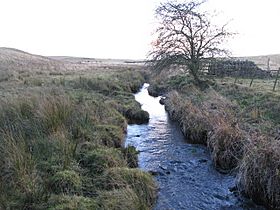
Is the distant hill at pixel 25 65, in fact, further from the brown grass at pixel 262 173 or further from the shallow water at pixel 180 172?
the brown grass at pixel 262 173

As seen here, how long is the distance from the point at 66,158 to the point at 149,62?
2179 cm

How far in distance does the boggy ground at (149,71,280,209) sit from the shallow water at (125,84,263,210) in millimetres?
456

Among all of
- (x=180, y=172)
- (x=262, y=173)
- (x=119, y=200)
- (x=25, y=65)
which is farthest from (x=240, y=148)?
(x=25, y=65)

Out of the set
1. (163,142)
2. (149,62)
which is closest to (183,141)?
(163,142)

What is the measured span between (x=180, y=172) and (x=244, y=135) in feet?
8.03

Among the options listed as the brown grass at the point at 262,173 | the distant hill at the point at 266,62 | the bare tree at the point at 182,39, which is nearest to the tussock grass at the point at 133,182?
the brown grass at the point at 262,173

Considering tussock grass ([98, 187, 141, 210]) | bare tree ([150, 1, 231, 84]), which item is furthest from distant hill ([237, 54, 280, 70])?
tussock grass ([98, 187, 141, 210])

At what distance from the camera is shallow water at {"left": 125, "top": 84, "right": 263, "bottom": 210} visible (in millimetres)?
8266

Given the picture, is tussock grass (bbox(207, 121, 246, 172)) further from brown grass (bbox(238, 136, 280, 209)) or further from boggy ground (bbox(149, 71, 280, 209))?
brown grass (bbox(238, 136, 280, 209))

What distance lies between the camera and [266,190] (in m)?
7.80

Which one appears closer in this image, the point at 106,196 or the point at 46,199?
the point at 46,199

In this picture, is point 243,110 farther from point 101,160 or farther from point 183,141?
point 101,160

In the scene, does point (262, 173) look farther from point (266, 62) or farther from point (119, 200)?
point (266, 62)

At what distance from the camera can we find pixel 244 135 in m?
10.4
